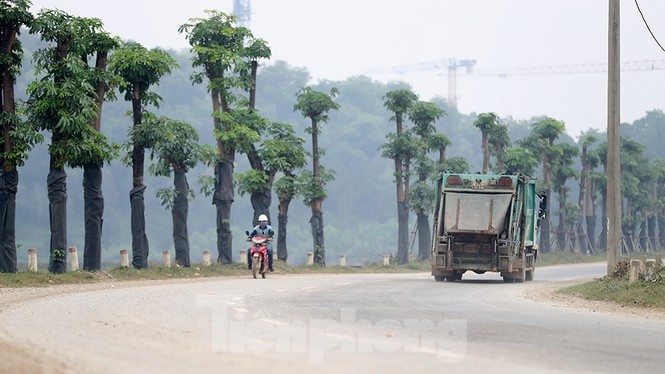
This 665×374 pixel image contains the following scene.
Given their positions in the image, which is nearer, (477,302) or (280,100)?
(477,302)

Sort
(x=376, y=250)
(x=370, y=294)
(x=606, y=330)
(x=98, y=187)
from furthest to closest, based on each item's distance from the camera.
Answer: (x=376, y=250) → (x=98, y=187) → (x=370, y=294) → (x=606, y=330)

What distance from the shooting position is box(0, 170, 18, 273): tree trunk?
32.8m

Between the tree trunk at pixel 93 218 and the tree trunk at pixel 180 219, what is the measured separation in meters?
5.90

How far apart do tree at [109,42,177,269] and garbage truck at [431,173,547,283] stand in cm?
983

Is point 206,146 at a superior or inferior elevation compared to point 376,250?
superior

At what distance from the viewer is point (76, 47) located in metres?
34.5

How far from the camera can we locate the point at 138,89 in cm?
3791

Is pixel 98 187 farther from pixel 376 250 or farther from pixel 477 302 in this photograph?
pixel 376 250

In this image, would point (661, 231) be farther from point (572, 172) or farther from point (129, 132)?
Result: point (129, 132)

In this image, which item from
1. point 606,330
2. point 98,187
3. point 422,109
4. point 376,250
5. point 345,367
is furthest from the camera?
point 376,250

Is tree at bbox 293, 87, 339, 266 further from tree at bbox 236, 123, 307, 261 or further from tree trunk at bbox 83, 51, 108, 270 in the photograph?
tree trunk at bbox 83, 51, 108, 270

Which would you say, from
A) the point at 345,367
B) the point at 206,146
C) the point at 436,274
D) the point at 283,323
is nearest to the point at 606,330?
the point at 283,323

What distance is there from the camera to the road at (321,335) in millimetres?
11570

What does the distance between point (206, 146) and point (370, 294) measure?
18507mm
